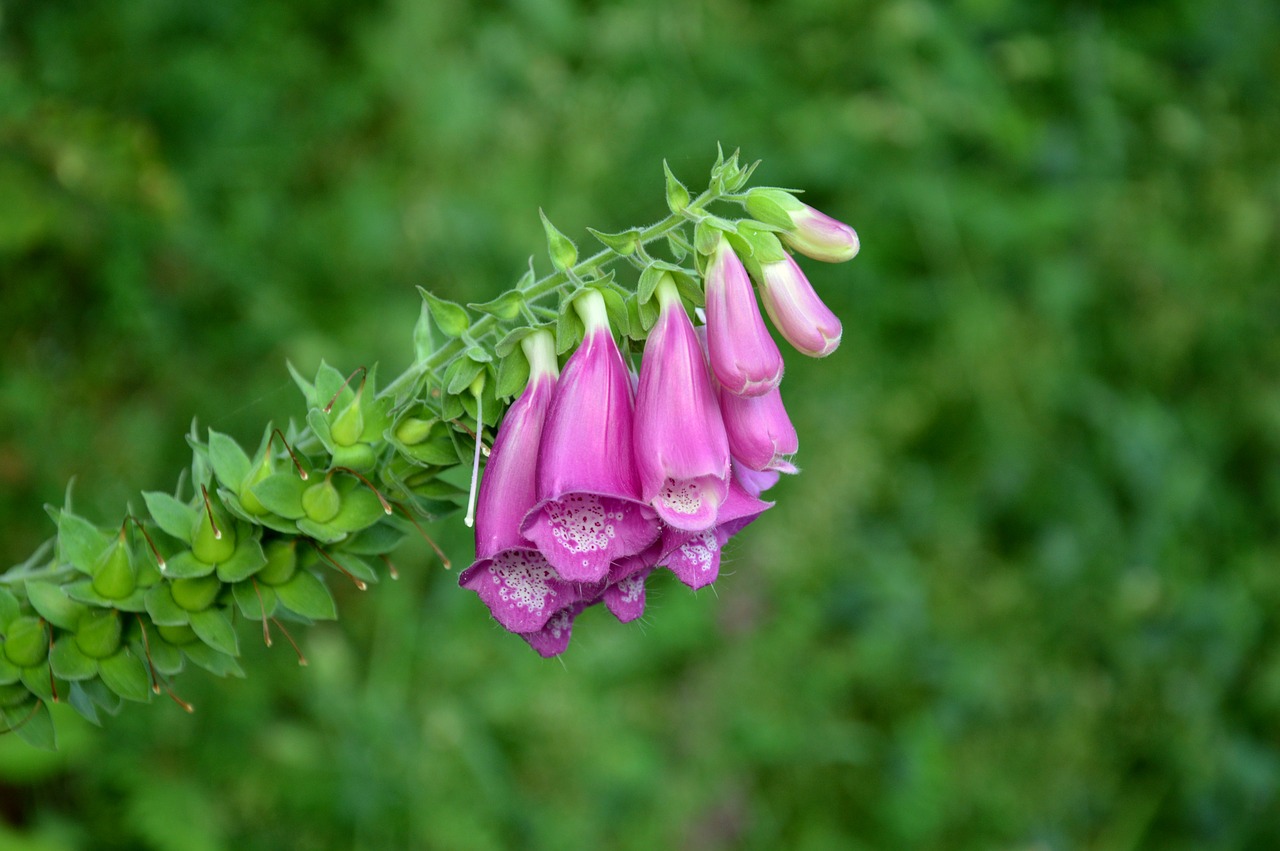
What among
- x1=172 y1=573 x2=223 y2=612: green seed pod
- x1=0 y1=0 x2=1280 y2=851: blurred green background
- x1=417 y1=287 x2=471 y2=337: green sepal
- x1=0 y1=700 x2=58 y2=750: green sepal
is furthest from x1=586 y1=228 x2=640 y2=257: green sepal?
x1=0 y1=0 x2=1280 y2=851: blurred green background

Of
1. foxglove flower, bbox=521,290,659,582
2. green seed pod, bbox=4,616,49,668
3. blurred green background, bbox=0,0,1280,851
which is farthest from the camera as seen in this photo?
blurred green background, bbox=0,0,1280,851

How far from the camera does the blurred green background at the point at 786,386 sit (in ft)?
9.61

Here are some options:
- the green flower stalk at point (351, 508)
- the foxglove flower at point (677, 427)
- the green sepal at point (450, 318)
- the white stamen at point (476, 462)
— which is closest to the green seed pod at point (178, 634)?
the green flower stalk at point (351, 508)

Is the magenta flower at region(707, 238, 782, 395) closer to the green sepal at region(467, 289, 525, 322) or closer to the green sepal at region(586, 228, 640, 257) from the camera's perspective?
the green sepal at region(586, 228, 640, 257)

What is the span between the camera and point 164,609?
4.80 ft

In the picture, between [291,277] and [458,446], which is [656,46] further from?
[458,446]

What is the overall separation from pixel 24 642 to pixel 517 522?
26.6 inches

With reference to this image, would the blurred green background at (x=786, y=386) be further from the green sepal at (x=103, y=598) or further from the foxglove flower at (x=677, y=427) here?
the foxglove flower at (x=677, y=427)

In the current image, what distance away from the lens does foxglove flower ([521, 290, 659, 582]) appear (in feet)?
4.38

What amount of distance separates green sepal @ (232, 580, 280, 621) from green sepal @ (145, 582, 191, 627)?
69mm

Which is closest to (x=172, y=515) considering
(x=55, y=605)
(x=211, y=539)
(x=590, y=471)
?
(x=211, y=539)

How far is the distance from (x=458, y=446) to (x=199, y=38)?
2608 mm

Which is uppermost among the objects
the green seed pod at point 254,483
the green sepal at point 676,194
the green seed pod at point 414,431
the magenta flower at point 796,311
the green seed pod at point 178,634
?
the green sepal at point 676,194

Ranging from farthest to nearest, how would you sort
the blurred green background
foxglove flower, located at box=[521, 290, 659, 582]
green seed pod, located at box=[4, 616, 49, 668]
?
the blurred green background → green seed pod, located at box=[4, 616, 49, 668] → foxglove flower, located at box=[521, 290, 659, 582]
